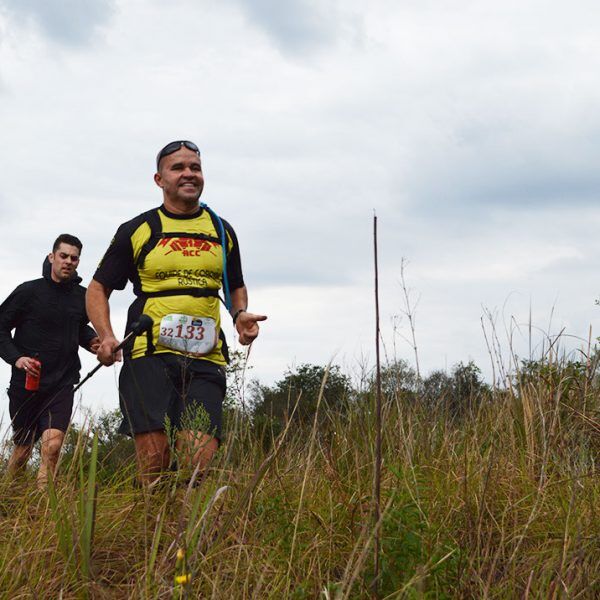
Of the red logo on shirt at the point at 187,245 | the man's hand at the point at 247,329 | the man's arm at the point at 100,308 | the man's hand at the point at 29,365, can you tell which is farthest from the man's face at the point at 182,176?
the man's hand at the point at 29,365

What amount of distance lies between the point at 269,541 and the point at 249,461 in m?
1.18

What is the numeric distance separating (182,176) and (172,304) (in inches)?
28.8

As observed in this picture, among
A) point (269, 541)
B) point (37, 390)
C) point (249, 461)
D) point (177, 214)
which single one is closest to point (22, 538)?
point (269, 541)

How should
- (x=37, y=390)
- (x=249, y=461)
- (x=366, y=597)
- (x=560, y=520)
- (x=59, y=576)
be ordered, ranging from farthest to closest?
(x=37, y=390) < (x=249, y=461) < (x=560, y=520) < (x=59, y=576) < (x=366, y=597)

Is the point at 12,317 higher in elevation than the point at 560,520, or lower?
higher

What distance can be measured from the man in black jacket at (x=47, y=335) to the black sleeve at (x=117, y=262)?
241 centimetres

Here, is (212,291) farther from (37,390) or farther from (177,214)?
(37,390)

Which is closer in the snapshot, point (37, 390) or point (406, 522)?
point (406, 522)

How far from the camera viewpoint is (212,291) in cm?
501

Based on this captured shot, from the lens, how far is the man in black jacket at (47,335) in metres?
7.41

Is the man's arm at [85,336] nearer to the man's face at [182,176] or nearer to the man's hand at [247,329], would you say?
the man's face at [182,176]

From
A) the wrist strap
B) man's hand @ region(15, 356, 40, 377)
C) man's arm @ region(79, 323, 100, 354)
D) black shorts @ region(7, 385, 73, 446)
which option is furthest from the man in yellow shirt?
man's arm @ region(79, 323, 100, 354)

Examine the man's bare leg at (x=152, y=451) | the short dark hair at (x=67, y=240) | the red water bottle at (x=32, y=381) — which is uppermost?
the short dark hair at (x=67, y=240)

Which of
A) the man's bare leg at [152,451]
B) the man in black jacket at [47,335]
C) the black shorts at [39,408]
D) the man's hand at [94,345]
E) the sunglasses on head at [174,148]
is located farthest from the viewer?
the man in black jacket at [47,335]
